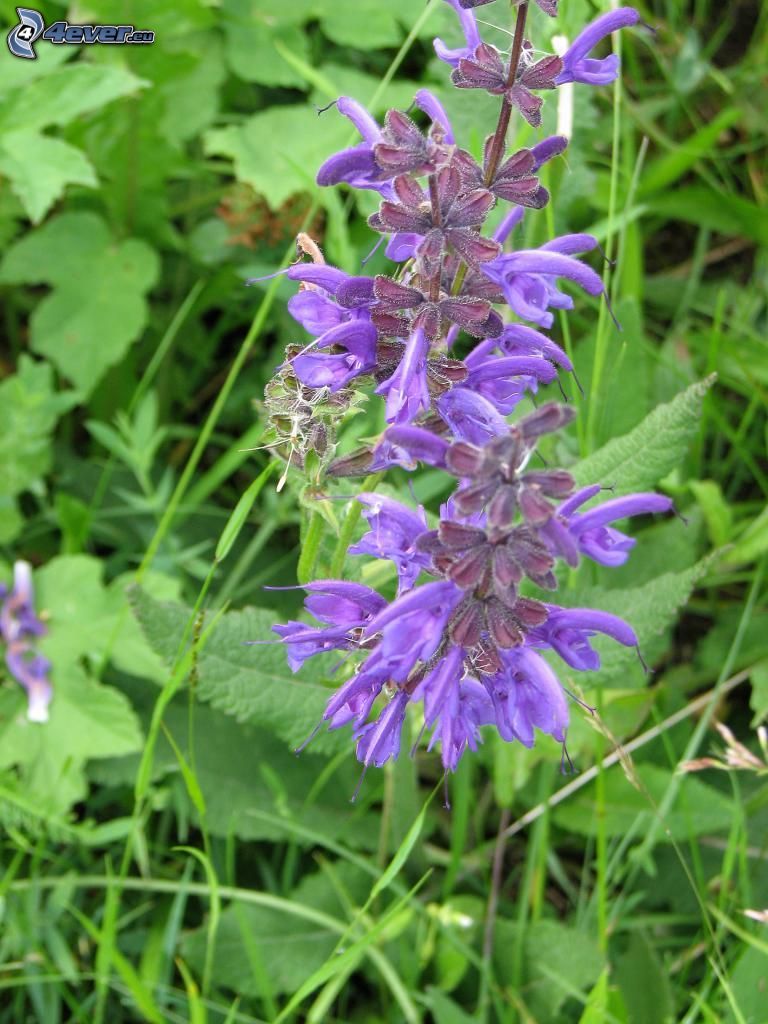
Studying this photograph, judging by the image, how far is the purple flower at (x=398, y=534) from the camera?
1.68 metres

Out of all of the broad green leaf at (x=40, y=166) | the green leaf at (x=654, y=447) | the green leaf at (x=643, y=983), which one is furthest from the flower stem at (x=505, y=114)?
the green leaf at (x=643, y=983)

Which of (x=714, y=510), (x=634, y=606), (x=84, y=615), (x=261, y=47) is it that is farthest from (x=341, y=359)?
(x=261, y=47)

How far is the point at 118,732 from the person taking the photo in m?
2.92

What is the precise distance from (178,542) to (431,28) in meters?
1.79

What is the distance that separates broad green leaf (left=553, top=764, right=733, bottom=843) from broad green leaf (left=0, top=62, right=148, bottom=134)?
2.34 meters

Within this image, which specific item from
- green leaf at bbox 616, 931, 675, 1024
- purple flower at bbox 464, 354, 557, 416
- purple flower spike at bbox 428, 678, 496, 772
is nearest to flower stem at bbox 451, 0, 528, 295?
purple flower at bbox 464, 354, 557, 416

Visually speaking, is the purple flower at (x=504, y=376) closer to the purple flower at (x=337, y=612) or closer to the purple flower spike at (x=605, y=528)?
the purple flower spike at (x=605, y=528)

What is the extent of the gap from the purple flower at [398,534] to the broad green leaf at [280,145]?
179 cm

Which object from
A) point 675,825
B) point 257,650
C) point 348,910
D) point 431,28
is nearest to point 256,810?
point 348,910

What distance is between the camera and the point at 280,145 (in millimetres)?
3432

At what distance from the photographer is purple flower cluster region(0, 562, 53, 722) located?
3.07m

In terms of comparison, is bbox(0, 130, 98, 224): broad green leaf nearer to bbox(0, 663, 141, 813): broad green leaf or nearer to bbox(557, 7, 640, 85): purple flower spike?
bbox(0, 663, 141, 813): broad green leaf

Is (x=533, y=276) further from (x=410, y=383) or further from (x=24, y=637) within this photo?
(x=24, y=637)

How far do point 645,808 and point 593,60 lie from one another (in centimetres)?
191
